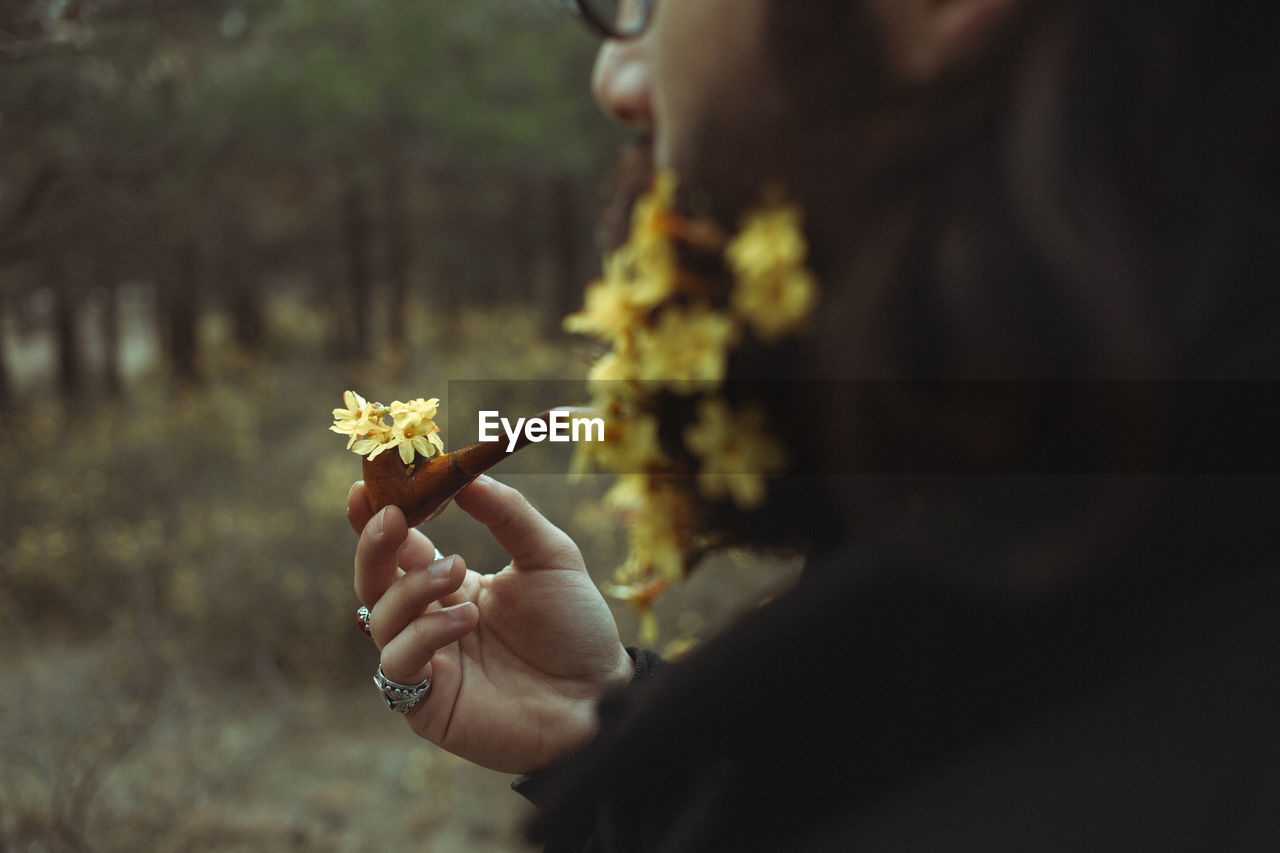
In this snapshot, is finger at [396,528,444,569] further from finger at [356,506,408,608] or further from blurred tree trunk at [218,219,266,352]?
blurred tree trunk at [218,219,266,352]

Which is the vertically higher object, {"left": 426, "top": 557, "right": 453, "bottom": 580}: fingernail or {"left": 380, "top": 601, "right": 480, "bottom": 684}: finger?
{"left": 426, "top": 557, "right": 453, "bottom": 580}: fingernail

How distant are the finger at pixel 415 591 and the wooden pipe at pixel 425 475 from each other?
55 millimetres

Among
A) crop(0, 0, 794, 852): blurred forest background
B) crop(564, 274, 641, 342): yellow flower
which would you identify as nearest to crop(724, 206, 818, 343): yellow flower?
crop(564, 274, 641, 342): yellow flower

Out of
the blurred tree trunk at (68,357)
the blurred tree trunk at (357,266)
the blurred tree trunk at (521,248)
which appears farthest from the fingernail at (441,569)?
the blurred tree trunk at (521,248)

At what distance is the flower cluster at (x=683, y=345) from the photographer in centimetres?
69

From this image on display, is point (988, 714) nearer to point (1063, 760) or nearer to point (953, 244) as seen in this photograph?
point (1063, 760)

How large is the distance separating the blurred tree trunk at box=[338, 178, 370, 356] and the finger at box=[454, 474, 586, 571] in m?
9.27

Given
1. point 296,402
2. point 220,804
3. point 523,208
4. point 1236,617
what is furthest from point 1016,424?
point 523,208

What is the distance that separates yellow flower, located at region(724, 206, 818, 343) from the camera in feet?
2.19

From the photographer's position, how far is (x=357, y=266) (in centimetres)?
1044

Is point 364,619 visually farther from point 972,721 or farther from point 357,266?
point 357,266

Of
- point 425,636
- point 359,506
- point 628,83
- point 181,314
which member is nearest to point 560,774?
point 425,636

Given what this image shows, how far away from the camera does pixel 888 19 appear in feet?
2.07

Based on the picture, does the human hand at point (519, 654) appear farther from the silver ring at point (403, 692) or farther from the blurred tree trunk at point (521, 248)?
the blurred tree trunk at point (521, 248)
